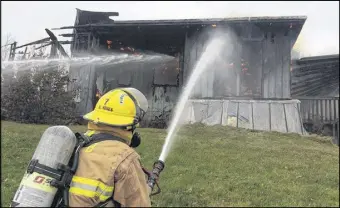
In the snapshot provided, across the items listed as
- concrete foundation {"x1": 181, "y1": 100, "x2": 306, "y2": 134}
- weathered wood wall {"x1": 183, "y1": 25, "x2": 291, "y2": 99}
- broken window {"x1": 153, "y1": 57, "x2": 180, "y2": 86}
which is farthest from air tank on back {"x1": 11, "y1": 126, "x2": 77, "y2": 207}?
broken window {"x1": 153, "y1": 57, "x2": 180, "y2": 86}

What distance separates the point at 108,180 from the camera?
237 centimetres

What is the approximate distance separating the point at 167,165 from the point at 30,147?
3827 mm

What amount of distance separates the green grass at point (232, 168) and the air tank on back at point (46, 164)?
3.76 m

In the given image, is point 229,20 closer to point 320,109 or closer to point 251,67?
point 251,67

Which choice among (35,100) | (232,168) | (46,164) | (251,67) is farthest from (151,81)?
(46,164)

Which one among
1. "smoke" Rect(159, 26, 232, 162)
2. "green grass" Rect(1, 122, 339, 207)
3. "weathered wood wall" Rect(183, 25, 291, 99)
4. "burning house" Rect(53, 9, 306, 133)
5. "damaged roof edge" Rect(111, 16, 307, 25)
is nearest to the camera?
"green grass" Rect(1, 122, 339, 207)

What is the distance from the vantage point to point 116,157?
2438 mm

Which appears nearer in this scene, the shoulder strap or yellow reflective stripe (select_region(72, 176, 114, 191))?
yellow reflective stripe (select_region(72, 176, 114, 191))

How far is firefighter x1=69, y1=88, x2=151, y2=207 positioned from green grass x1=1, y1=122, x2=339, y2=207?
367 centimetres

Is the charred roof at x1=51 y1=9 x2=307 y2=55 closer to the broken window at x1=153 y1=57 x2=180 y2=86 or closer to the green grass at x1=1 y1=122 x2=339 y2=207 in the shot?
the broken window at x1=153 y1=57 x2=180 y2=86

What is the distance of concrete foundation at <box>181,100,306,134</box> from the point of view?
13320 millimetres

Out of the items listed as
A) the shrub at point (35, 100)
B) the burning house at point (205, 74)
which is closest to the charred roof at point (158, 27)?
the burning house at point (205, 74)

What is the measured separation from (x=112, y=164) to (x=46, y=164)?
49 centimetres

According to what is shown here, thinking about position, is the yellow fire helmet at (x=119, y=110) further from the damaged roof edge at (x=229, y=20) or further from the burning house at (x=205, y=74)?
the damaged roof edge at (x=229, y=20)
